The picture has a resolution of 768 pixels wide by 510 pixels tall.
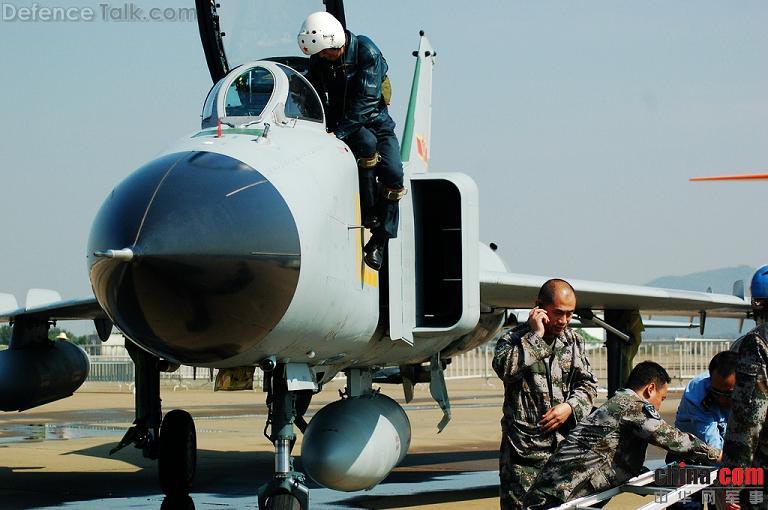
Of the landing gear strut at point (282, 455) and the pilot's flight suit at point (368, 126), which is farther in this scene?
the pilot's flight suit at point (368, 126)

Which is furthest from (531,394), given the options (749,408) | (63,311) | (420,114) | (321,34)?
(63,311)

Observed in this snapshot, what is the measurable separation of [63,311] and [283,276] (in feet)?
21.0

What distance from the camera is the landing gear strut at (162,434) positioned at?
1015 cm

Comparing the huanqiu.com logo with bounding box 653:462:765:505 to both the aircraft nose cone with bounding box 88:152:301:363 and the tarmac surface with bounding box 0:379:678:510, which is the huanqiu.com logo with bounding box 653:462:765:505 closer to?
the aircraft nose cone with bounding box 88:152:301:363

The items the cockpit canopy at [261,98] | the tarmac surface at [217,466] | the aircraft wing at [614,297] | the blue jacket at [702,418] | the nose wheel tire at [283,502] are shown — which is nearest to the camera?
the blue jacket at [702,418]

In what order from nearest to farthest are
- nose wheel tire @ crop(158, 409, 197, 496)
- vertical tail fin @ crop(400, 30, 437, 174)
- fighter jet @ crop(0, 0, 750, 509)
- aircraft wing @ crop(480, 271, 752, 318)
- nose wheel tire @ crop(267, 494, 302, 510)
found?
fighter jet @ crop(0, 0, 750, 509), nose wheel tire @ crop(267, 494, 302, 510), nose wheel tire @ crop(158, 409, 197, 496), aircraft wing @ crop(480, 271, 752, 318), vertical tail fin @ crop(400, 30, 437, 174)

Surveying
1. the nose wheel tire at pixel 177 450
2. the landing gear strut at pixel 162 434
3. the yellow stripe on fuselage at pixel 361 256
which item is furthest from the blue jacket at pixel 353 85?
the nose wheel tire at pixel 177 450

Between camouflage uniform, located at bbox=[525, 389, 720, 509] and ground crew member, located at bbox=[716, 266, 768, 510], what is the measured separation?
308mm

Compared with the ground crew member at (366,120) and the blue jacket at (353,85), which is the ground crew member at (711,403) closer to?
the ground crew member at (366,120)

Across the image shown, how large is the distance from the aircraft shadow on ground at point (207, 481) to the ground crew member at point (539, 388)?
4259mm

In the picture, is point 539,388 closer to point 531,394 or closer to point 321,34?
point 531,394

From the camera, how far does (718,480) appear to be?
4.89 m

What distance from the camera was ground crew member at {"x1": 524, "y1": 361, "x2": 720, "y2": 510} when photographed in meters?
5.20

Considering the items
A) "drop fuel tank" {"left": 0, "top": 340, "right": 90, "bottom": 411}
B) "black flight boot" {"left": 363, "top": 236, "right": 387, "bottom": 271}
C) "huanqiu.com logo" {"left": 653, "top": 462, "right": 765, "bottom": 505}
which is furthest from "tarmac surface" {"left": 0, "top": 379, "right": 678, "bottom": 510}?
"huanqiu.com logo" {"left": 653, "top": 462, "right": 765, "bottom": 505}
